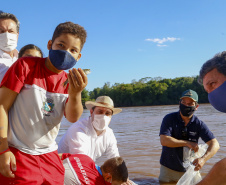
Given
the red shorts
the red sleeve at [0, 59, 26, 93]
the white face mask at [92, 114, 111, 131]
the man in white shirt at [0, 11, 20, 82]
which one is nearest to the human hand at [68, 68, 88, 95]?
the red sleeve at [0, 59, 26, 93]

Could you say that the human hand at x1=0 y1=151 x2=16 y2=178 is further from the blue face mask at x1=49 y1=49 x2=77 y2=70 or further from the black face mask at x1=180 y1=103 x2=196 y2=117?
the black face mask at x1=180 y1=103 x2=196 y2=117

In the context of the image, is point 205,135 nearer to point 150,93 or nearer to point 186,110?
point 186,110

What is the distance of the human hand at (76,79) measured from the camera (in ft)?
6.79

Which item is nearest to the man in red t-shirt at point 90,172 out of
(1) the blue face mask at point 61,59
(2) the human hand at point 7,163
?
(2) the human hand at point 7,163

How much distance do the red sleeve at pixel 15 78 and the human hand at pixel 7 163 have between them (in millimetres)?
490

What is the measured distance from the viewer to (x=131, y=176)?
5.50 m

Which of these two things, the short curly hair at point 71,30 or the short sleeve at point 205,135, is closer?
the short curly hair at point 71,30

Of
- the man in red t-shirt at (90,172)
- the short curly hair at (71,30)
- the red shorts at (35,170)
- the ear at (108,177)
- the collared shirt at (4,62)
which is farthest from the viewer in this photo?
the ear at (108,177)

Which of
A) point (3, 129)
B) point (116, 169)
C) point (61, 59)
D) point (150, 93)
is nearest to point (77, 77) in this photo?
point (61, 59)

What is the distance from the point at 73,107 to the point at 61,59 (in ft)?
1.34

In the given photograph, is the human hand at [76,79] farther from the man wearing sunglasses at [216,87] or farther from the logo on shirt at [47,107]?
the man wearing sunglasses at [216,87]

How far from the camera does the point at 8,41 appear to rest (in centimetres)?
301

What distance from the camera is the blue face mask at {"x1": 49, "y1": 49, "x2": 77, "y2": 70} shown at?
2191mm

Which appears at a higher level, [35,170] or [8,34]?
[8,34]
